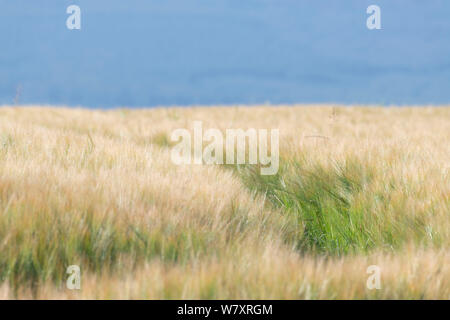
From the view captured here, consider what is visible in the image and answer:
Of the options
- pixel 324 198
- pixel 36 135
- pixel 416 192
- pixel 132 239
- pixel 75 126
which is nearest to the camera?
pixel 132 239

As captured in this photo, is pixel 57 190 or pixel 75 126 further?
pixel 75 126

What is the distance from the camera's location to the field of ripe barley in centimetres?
151

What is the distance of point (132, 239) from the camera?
1930 mm

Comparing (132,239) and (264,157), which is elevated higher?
(264,157)

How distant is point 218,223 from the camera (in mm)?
2217

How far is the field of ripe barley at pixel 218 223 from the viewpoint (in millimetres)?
1512

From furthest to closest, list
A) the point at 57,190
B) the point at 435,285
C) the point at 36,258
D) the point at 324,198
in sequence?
the point at 324,198 → the point at 57,190 → the point at 36,258 → the point at 435,285

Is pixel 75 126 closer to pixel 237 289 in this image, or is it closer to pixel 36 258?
pixel 36 258

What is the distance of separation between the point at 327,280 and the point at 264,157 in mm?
2473

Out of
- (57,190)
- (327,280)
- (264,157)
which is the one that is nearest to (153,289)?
(327,280)

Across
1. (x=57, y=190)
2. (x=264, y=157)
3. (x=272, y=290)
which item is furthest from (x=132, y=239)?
(x=264, y=157)
